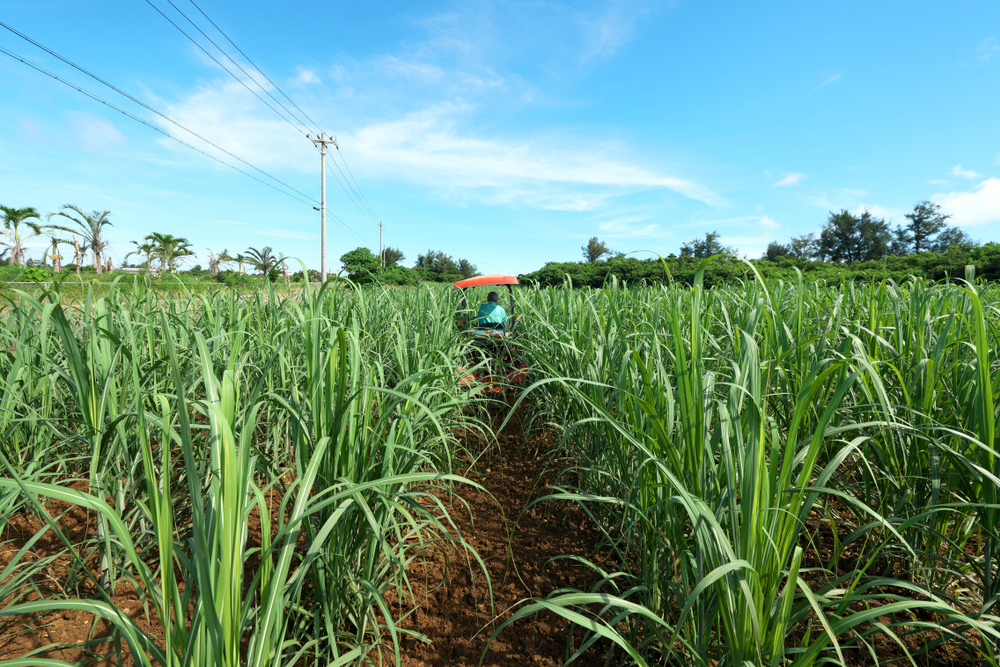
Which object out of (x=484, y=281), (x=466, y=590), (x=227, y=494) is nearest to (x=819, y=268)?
(x=484, y=281)

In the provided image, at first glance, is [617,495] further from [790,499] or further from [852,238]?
[852,238]

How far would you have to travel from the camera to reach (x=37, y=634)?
132cm

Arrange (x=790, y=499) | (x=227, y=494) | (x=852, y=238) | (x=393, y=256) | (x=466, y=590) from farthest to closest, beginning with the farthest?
1. (x=393, y=256)
2. (x=852, y=238)
3. (x=466, y=590)
4. (x=790, y=499)
5. (x=227, y=494)

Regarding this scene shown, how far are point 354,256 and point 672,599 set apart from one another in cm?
4237

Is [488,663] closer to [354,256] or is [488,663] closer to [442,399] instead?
[442,399]

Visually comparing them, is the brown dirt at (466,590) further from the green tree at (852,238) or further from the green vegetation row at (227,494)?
the green tree at (852,238)

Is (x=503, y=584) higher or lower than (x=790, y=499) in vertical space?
lower

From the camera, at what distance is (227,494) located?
2.48 feet

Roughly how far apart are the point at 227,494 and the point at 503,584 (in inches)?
47.3

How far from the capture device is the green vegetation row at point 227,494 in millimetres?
772

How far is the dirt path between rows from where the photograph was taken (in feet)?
4.42

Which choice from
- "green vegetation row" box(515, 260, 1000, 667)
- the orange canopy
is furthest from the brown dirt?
the orange canopy

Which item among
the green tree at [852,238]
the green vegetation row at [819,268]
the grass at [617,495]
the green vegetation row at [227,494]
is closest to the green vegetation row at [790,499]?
the grass at [617,495]

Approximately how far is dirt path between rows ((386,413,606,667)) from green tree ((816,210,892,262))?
5206cm
